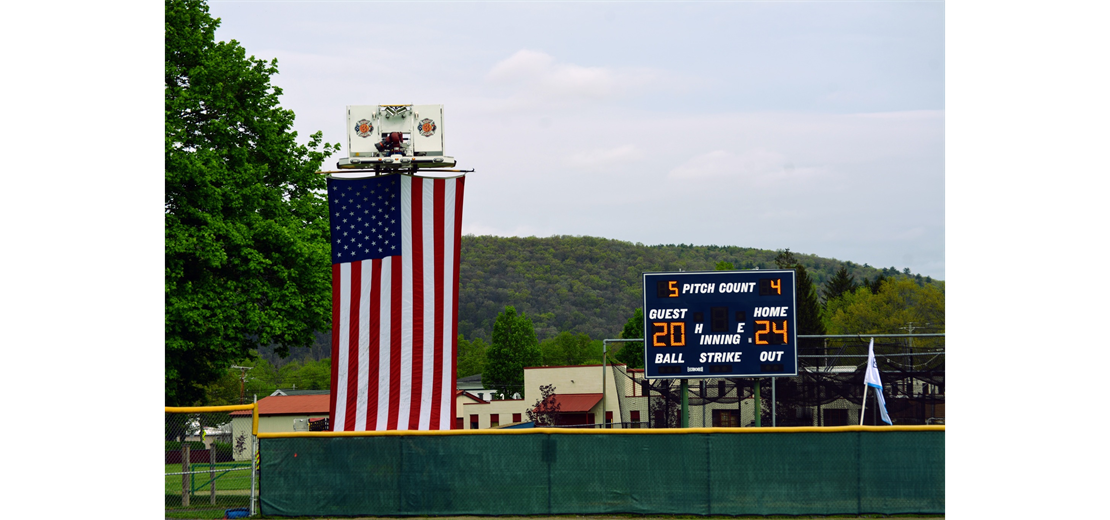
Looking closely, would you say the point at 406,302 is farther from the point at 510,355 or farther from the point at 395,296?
the point at 510,355

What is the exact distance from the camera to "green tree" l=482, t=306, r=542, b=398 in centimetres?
8225

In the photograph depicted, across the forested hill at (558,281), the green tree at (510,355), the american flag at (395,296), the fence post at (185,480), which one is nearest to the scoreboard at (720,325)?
the american flag at (395,296)

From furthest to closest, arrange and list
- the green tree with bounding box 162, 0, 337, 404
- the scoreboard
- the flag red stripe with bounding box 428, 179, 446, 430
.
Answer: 1. the green tree with bounding box 162, 0, 337, 404
2. the scoreboard
3. the flag red stripe with bounding box 428, 179, 446, 430

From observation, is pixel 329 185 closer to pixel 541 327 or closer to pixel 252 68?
pixel 252 68

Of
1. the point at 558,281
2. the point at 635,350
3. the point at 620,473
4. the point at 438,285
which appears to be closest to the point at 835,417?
the point at 620,473

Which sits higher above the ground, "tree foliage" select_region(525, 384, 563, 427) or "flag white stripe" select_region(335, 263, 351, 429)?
"flag white stripe" select_region(335, 263, 351, 429)

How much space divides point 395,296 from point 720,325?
10045 millimetres

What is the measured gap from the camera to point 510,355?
83062 millimetres

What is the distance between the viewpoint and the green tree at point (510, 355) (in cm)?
8225

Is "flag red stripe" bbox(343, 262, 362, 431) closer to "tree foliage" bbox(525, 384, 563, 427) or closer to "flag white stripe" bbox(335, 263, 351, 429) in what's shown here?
"flag white stripe" bbox(335, 263, 351, 429)

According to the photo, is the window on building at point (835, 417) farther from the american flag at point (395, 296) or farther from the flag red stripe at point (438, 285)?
the american flag at point (395, 296)

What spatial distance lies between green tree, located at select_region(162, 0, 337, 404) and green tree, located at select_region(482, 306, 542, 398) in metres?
57.2

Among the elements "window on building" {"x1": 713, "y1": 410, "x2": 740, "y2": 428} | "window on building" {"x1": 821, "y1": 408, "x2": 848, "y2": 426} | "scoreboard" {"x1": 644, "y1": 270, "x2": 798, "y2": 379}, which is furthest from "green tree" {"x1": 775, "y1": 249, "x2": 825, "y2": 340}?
"scoreboard" {"x1": 644, "y1": 270, "x2": 798, "y2": 379}
